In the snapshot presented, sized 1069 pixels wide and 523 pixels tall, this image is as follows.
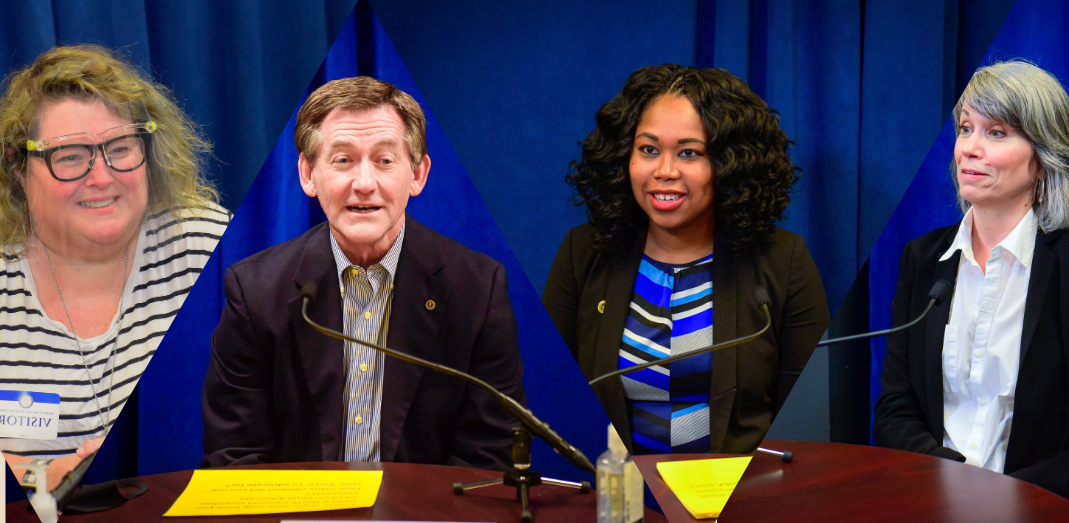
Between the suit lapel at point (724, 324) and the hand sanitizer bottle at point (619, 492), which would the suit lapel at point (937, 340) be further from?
the hand sanitizer bottle at point (619, 492)

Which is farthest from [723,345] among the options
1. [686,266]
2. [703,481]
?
[703,481]

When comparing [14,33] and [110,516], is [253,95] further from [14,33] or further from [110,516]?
[110,516]

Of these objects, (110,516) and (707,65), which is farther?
(707,65)

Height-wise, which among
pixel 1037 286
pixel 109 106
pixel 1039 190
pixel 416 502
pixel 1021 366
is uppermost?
pixel 109 106

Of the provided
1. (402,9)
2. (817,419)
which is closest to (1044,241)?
(817,419)

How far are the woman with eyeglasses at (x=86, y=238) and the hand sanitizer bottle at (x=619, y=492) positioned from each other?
0.72 meters

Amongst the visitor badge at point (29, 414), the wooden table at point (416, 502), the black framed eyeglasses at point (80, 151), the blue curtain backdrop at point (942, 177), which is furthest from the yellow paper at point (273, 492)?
the blue curtain backdrop at point (942, 177)

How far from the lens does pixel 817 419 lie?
1.27 meters

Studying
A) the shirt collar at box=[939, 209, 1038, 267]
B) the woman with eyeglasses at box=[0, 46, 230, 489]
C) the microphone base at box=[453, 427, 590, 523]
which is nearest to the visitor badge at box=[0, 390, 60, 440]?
the woman with eyeglasses at box=[0, 46, 230, 489]

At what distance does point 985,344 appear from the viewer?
113cm

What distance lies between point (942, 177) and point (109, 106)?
A: 4.26ft

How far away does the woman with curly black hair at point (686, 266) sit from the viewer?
3.88ft

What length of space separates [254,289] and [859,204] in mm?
974

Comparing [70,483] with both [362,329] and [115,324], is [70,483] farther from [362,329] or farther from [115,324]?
[362,329]
